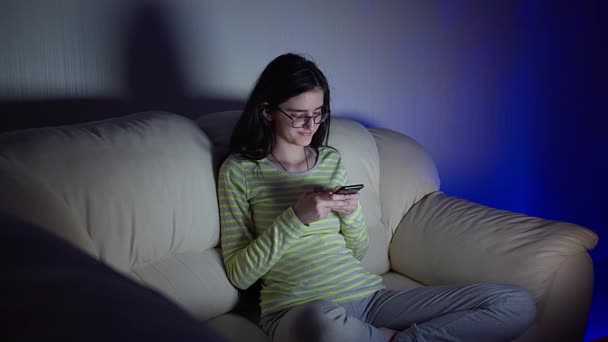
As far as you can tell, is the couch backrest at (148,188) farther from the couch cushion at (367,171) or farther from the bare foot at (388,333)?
the bare foot at (388,333)

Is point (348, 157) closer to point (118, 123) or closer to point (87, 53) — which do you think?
point (118, 123)

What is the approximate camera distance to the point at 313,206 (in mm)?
1335

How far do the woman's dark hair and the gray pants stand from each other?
1.58ft

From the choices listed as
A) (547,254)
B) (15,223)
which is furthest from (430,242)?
(15,223)

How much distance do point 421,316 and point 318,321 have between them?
36 cm

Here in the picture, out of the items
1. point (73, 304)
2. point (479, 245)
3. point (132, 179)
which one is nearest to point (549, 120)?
point (479, 245)

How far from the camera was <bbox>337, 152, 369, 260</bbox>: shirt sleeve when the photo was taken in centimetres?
151

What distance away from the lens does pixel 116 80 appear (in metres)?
1.59

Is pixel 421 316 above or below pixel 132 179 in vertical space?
below

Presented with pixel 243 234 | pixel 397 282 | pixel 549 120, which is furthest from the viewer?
pixel 549 120

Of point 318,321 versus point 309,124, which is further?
point 309,124

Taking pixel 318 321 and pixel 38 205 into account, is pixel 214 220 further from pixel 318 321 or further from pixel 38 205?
pixel 38 205

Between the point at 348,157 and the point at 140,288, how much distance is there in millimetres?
1494

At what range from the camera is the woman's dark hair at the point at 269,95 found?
1448 millimetres
